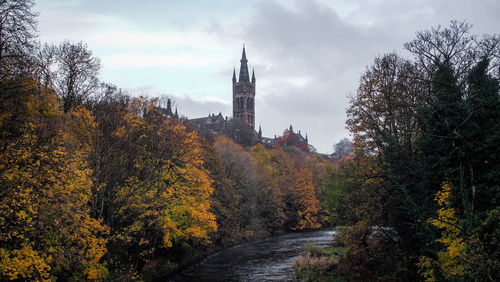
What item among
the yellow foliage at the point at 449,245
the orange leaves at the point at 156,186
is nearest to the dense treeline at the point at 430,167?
the yellow foliage at the point at 449,245

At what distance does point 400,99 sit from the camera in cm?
2500

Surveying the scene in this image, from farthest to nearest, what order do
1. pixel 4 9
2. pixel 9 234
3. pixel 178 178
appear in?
pixel 178 178 → pixel 4 9 → pixel 9 234

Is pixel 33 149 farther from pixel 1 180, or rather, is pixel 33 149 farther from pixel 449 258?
pixel 449 258

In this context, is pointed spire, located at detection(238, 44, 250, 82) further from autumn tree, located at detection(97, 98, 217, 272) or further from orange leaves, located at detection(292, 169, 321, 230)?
autumn tree, located at detection(97, 98, 217, 272)

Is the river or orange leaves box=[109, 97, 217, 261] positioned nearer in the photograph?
orange leaves box=[109, 97, 217, 261]

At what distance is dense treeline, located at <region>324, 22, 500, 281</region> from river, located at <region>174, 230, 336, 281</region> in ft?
19.6

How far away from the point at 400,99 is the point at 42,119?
2163 centimetres

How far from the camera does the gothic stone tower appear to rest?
14750 centimetres

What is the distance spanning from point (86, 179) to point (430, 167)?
18.2m

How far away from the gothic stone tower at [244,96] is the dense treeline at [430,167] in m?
118

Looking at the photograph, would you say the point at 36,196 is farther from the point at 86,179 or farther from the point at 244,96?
the point at 244,96

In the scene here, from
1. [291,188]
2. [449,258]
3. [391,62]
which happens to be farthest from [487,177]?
[291,188]

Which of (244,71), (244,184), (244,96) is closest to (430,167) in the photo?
(244,184)

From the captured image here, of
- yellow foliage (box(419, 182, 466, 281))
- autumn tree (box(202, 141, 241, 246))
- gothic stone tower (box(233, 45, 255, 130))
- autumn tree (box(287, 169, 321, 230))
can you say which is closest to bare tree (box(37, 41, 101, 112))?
autumn tree (box(202, 141, 241, 246))
